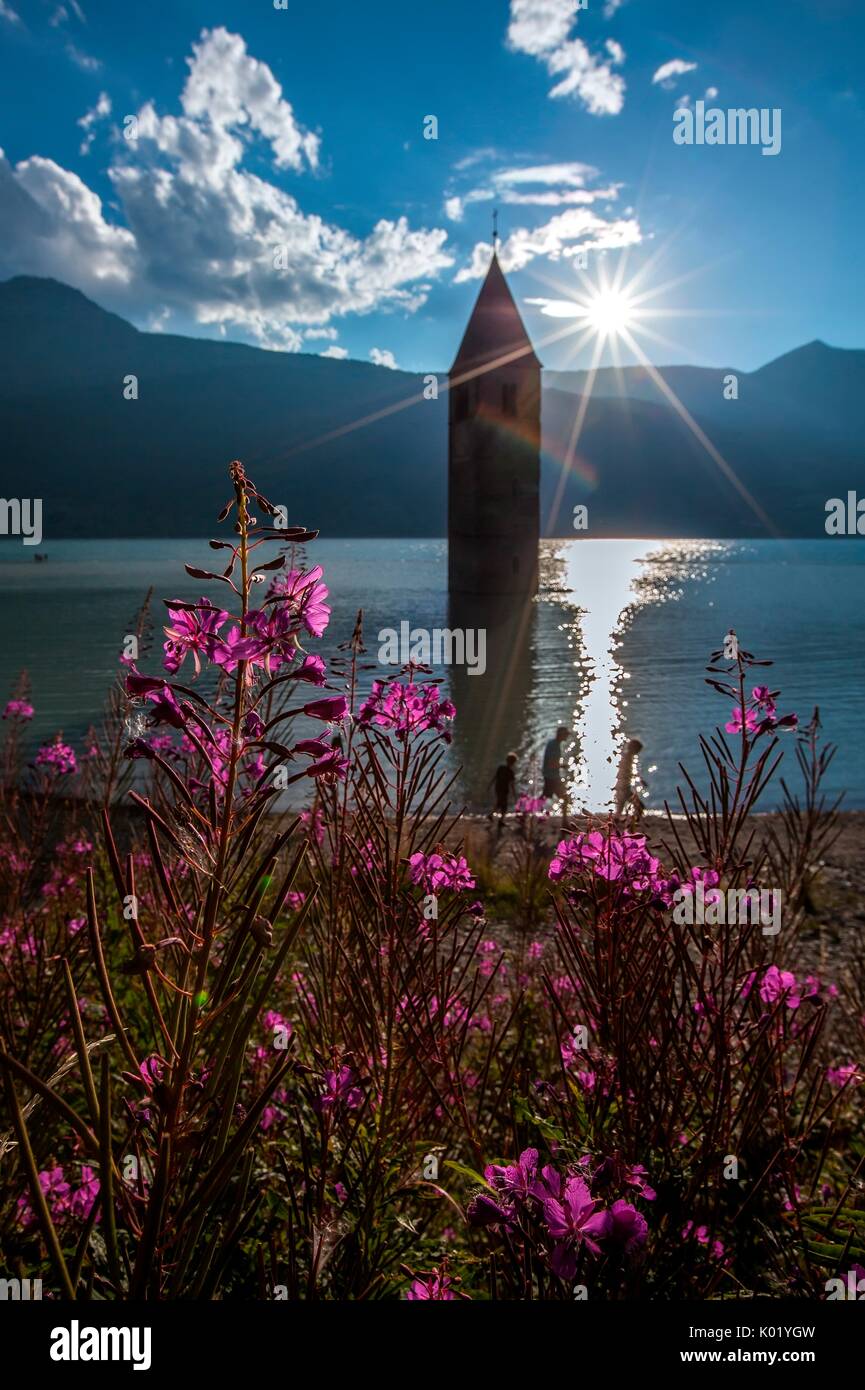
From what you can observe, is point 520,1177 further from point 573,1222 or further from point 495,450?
point 495,450

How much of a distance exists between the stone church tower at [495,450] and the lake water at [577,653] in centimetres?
321

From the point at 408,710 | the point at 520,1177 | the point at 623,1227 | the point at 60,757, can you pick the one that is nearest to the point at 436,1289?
the point at 520,1177

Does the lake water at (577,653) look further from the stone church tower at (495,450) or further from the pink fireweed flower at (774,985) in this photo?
the pink fireweed flower at (774,985)

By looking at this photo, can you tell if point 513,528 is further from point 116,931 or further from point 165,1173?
point 165,1173

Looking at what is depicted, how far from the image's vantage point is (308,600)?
3.57ft

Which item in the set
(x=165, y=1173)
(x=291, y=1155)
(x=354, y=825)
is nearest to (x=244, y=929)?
(x=165, y=1173)

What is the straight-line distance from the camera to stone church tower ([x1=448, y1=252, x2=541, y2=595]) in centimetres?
4678

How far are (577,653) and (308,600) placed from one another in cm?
3740

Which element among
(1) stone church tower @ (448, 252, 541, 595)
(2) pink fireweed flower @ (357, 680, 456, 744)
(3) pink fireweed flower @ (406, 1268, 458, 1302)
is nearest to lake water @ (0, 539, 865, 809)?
(1) stone church tower @ (448, 252, 541, 595)

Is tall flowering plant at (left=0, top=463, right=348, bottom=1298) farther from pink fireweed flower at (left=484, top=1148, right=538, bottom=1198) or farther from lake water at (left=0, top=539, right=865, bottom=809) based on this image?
lake water at (left=0, top=539, right=865, bottom=809)

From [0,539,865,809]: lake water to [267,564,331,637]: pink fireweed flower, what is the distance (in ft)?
18.1

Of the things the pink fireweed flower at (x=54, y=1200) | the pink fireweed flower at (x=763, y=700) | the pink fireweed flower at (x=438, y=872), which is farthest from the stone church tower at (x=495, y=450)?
the pink fireweed flower at (x=54, y=1200)

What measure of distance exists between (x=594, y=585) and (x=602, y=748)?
72.9 metres

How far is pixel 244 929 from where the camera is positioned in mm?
862
